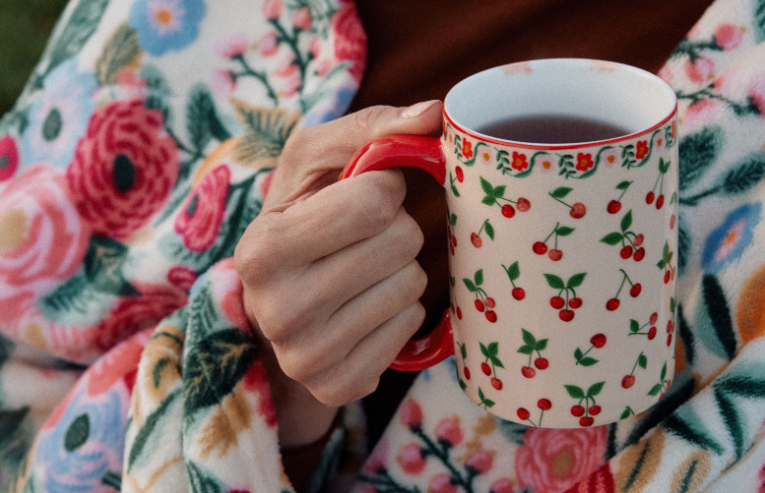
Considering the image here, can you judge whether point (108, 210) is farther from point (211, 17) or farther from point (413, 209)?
point (413, 209)

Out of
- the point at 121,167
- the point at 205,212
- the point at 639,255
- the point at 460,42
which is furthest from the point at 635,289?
the point at 121,167

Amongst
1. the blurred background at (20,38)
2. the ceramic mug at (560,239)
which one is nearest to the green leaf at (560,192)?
the ceramic mug at (560,239)

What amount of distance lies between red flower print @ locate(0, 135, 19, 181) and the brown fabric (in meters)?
0.50

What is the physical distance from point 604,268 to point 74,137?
0.71 meters

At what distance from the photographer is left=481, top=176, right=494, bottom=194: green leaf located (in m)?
0.42

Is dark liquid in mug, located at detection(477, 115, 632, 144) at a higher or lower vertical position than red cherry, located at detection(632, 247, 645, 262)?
higher

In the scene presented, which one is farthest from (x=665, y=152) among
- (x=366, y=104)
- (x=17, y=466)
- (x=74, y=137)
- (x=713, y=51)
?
(x=17, y=466)

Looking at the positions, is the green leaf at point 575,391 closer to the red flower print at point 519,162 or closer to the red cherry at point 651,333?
the red cherry at point 651,333

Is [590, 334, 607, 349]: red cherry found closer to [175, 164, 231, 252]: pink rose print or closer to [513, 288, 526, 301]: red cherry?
[513, 288, 526, 301]: red cherry

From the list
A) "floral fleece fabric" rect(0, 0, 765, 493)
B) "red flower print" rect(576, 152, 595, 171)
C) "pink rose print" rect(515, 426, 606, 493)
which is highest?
Answer: "red flower print" rect(576, 152, 595, 171)

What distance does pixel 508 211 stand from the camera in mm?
415

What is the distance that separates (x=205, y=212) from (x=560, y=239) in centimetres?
49

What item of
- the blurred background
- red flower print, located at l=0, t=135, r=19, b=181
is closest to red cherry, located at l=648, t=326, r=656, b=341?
red flower print, located at l=0, t=135, r=19, b=181

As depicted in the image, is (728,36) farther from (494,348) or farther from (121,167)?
(121,167)
